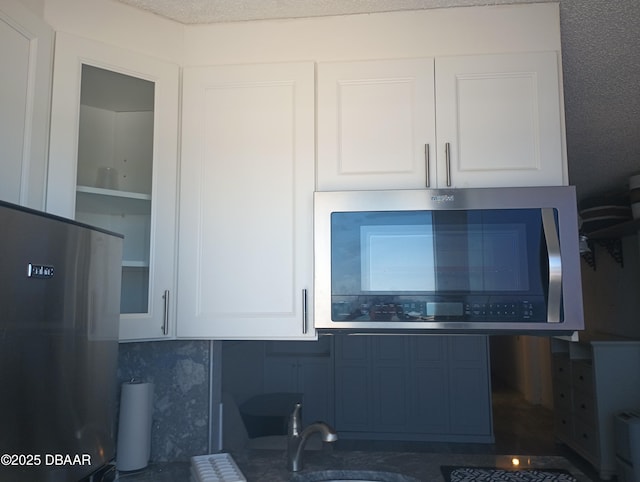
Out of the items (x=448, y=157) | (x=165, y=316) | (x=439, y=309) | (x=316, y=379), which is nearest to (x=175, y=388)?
(x=165, y=316)

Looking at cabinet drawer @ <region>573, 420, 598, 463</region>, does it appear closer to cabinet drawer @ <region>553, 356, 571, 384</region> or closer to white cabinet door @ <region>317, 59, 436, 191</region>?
cabinet drawer @ <region>553, 356, 571, 384</region>

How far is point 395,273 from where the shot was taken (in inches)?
52.0

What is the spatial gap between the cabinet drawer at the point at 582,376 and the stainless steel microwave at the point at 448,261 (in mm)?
3131

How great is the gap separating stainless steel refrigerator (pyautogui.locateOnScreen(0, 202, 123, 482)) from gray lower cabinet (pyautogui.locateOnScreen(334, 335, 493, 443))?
152 inches

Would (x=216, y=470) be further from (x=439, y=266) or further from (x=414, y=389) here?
A: (x=414, y=389)

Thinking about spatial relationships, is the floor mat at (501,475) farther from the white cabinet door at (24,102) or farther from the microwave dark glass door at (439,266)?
the white cabinet door at (24,102)

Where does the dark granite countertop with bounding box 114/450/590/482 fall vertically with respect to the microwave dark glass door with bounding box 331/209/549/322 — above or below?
below

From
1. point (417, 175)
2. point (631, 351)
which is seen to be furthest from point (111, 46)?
point (631, 351)

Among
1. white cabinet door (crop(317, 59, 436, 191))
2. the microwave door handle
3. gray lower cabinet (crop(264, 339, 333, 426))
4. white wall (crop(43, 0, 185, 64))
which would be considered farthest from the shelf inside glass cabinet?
gray lower cabinet (crop(264, 339, 333, 426))

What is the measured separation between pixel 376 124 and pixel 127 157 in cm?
79

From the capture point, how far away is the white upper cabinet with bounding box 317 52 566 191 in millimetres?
1395

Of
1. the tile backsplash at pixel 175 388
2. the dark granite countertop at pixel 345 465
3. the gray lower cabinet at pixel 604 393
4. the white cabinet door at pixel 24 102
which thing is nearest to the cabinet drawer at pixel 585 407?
the gray lower cabinet at pixel 604 393

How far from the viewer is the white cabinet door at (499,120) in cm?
139

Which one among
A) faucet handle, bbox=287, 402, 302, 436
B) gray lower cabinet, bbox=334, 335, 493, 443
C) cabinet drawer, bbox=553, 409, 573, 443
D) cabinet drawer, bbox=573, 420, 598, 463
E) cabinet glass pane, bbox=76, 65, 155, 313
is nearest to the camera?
cabinet glass pane, bbox=76, 65, 155, 313
